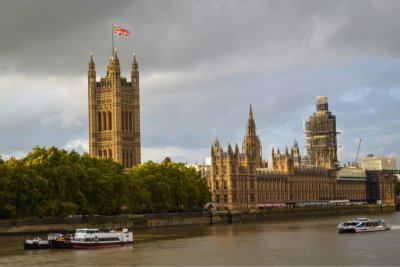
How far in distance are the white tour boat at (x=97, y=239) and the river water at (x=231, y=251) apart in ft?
6.20

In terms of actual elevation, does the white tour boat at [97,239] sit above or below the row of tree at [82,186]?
below

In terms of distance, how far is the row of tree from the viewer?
113 m

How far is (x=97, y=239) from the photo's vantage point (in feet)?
319

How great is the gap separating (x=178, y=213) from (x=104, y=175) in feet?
70.4

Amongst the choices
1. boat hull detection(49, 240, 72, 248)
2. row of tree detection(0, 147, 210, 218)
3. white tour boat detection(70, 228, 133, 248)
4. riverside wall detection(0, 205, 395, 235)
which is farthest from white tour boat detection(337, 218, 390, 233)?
boat hull detection(49, 240, 72, 248)

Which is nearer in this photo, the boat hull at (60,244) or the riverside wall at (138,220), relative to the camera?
the boat hull at (60,244)

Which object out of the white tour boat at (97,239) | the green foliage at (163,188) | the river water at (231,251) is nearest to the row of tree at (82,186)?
the green foliage at (163,188)

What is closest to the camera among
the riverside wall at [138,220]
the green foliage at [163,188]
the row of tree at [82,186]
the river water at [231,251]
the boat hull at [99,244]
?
the river water at [231,251]

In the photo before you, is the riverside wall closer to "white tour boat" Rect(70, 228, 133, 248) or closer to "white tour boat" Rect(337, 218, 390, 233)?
"white tour boat" Rect(70, 228, 133, 248)

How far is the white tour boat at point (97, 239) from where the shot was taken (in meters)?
95.6

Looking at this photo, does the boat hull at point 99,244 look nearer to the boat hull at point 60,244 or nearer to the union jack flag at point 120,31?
the boat hull at point 60,244

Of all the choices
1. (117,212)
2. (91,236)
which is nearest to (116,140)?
(117,212)

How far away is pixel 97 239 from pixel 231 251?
56.8ft

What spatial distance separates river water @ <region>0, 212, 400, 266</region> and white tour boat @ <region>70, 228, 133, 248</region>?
1.89m
